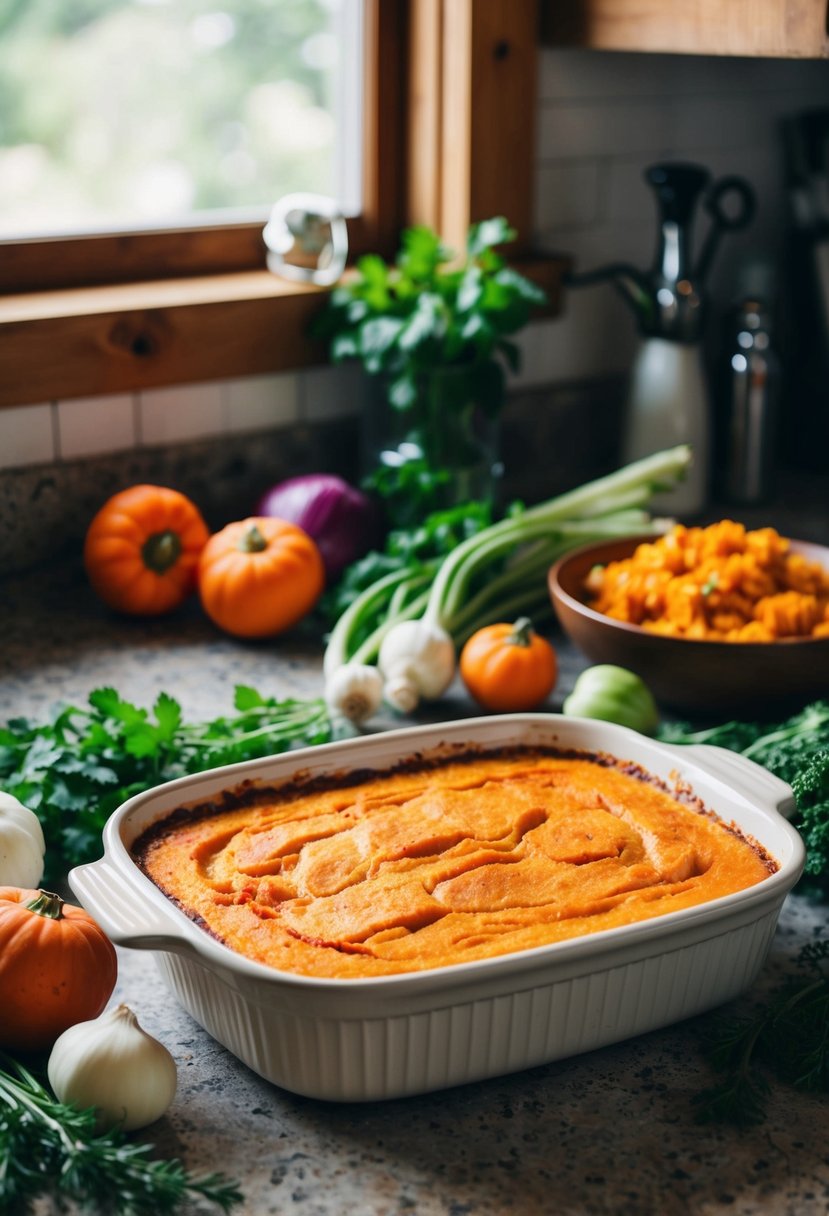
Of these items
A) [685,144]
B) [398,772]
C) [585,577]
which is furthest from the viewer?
[685,144]

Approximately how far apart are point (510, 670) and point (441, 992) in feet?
2.14

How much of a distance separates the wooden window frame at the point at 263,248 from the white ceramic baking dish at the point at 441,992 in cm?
85

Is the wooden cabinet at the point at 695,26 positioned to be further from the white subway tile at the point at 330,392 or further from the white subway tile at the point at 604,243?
the white subway tile at the point at 330,392

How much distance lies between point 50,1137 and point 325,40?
1.60m

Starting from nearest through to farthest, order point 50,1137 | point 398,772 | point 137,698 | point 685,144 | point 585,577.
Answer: point 50,1137, point 398,772, point 137,698, point 585,577, point 685,144

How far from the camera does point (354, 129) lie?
2031mm

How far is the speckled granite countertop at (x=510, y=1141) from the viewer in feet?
2.77

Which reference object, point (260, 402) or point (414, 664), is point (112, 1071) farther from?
point (260, 402)

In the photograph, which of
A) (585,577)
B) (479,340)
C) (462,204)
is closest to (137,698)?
(585,577)

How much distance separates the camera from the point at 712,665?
139cm

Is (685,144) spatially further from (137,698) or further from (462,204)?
(137,698)

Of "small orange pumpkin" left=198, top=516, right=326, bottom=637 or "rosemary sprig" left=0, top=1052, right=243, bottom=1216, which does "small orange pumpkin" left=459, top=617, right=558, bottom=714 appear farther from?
"rosemary sprig" left=0, top=1052, right=243, bottom=1216

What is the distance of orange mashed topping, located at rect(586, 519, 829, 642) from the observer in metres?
1.42

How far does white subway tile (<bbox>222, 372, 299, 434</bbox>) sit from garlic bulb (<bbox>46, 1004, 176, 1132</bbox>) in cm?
114
